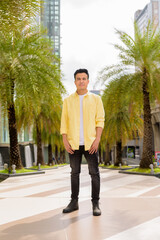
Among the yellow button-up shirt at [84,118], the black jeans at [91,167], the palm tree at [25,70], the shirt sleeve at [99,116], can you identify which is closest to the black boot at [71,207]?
the black jeans at [91,167]

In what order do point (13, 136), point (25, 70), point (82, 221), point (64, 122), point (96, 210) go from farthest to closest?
point (13, 136) → point (25, 70) → point (64, 122) → point (96, 210) → point (82, 221)

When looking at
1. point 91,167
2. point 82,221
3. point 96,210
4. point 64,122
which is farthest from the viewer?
point 64,122

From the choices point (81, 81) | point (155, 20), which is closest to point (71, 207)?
point (81, 81)

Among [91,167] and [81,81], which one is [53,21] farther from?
[91,167]

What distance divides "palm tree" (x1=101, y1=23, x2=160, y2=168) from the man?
9.19m

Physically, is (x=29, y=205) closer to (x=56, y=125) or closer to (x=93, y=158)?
(x=93, y=158)

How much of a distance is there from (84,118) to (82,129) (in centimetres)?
17

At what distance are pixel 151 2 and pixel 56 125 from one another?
73.3 meters

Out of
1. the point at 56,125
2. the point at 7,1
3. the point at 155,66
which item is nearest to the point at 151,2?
the point at 56,125

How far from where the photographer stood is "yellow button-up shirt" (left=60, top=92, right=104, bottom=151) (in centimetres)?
398

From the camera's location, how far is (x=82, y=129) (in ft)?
13.2

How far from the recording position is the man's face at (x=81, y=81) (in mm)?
4176

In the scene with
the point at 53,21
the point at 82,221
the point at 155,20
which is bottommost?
the point at 82,221

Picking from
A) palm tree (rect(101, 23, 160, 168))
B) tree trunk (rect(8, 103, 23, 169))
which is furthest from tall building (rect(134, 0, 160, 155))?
tree trunk (rect(8, 103, 23, 169))
